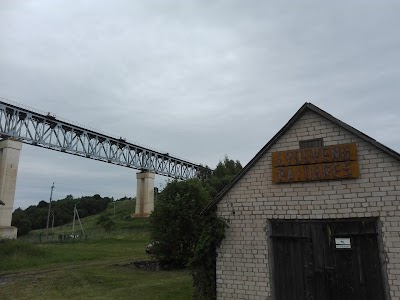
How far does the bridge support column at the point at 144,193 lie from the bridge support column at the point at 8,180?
92.4ft

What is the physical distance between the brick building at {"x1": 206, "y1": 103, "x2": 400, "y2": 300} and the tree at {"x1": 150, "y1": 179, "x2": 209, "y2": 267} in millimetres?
9305

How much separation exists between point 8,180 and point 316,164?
122 ft

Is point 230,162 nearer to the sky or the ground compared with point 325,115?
nearer to the sky

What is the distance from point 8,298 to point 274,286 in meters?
9.02

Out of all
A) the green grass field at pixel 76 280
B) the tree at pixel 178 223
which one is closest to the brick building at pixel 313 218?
the green grass field at pixel 76 280

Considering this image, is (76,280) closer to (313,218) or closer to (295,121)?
(313,218)

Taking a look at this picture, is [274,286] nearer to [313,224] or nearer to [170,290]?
[313,224]

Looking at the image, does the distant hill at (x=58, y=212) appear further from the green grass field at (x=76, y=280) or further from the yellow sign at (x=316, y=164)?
the yellow sign at (x=316, y=164)

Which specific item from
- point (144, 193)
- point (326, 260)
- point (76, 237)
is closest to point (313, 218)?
point (326, 260)

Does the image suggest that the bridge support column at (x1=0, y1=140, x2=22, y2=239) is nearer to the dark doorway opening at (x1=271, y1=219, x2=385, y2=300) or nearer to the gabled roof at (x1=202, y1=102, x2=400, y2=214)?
the gabled roof at (x1=202, y1=102, x2=400, y2=214)

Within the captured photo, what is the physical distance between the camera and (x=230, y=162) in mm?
66125

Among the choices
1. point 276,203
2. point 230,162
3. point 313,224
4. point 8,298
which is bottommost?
point 8,298

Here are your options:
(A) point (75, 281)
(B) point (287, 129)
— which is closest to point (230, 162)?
(A) point (75, 281)

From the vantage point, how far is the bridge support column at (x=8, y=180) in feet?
117
